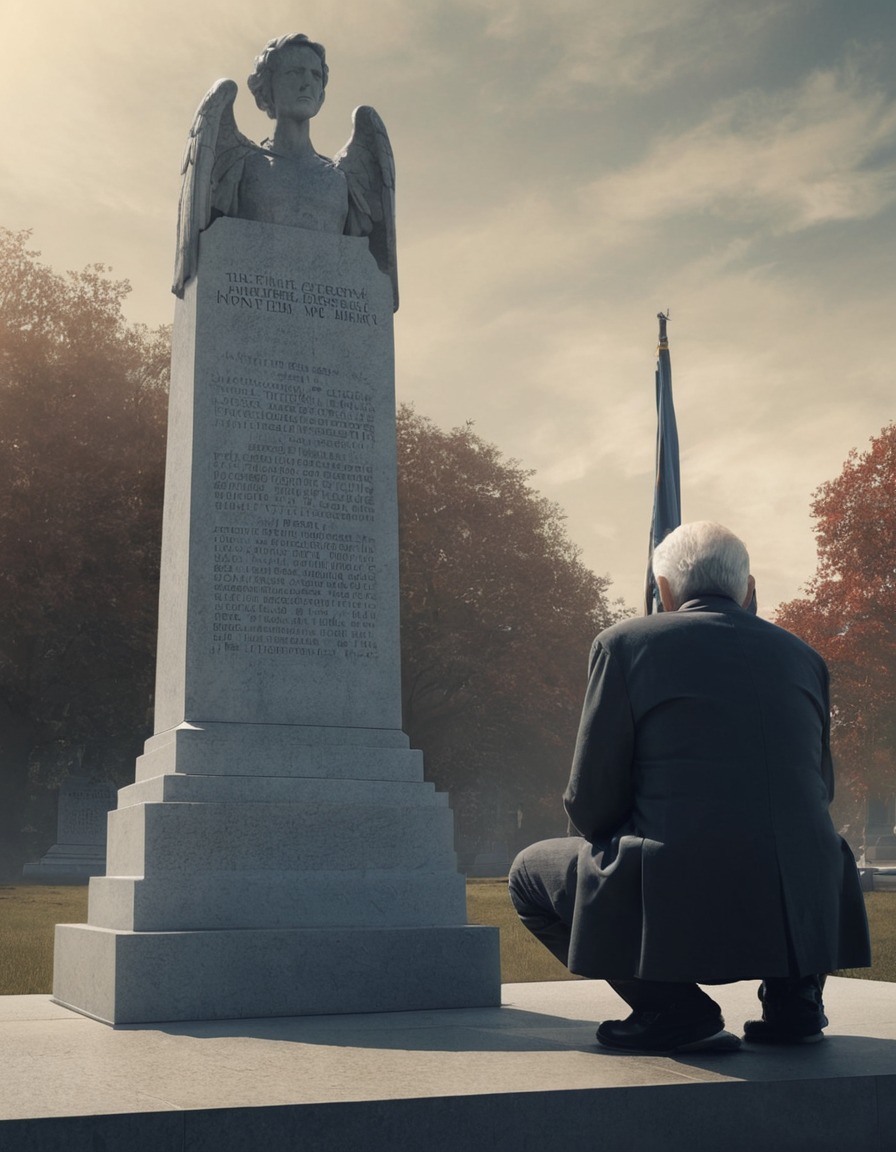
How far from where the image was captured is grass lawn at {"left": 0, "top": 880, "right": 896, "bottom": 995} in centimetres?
1129

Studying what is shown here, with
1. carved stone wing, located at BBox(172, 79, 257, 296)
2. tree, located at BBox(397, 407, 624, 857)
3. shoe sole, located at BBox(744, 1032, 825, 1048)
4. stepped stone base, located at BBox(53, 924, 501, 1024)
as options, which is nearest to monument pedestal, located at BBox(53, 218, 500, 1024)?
stepped stone base, located at BBox(53, 924, 501, 1024)

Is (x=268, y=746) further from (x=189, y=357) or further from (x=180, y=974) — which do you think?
(x=189, y=357)

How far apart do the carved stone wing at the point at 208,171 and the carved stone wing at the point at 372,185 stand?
2.37ft

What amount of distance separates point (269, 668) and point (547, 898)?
3.52 meters

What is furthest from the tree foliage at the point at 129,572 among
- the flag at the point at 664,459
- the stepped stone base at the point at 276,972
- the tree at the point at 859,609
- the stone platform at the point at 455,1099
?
the stone platform at the point at 455,1099

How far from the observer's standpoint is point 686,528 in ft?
15.8

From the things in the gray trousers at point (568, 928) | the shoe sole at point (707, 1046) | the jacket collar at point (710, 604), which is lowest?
the shoe sole at point (707, 1046)

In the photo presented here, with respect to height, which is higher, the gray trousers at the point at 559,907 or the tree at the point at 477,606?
the tree at the point at 477,606

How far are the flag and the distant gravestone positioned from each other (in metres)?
25.7

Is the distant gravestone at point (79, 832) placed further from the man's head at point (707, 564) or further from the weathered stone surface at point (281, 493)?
the man's head at point (707, 564)

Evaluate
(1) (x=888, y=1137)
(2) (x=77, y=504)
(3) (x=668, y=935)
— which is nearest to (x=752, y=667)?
(3) (x=668, y=935)

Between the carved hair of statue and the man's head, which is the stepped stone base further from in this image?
the carved hair of statue

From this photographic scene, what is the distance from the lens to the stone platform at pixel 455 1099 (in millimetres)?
3799

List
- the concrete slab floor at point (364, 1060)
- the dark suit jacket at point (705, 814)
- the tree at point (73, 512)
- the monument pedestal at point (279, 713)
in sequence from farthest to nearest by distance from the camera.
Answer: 1. the tree at point (73, 512)
2. the monument pedestal at point (279, 713)
3. the dark suit jacket at point (705, 814)
4. the concrete slab floor at point (364, 1060)
